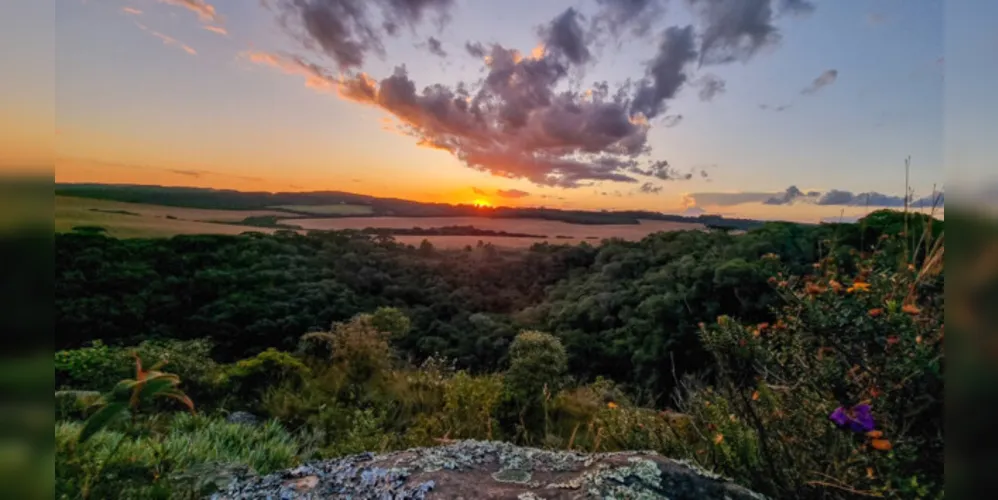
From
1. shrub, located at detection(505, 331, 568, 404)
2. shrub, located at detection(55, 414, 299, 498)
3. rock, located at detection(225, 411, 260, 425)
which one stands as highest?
shrub, located at detection(55, 414, 299, 498)

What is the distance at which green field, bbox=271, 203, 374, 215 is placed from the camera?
8.02 metres

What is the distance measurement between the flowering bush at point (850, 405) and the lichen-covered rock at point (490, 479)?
20.4 inches

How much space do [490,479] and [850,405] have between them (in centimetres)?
131

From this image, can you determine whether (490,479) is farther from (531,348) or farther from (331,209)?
(331,209)

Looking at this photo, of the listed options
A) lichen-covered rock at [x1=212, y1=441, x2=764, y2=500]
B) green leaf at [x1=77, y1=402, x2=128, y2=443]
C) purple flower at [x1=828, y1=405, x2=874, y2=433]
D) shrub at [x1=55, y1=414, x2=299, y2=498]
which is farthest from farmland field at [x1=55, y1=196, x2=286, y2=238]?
purple flower at [x1=828, y1=405, x2=874, y2=433]

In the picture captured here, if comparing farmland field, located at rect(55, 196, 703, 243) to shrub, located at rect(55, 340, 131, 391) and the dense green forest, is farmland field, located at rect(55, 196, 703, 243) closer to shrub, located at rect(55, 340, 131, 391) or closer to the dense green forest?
the dense green forest

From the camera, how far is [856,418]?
1.64m

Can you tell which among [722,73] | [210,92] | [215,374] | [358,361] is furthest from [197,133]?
[722,73]

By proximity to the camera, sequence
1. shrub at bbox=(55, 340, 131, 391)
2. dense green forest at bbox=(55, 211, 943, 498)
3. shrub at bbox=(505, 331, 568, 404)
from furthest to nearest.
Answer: shrub at bbox=(55, 340, 131, 391) < shrub at bbox=(505, 331, 568, 404) < dense green forest at bbox=(55, 211, 943, 498)

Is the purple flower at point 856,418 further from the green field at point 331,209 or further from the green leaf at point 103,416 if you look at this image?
the green field at point 331,209

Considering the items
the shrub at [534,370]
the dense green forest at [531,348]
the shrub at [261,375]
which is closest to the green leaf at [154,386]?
the dense green forest at [531,348]

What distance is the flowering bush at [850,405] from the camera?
1651 mm

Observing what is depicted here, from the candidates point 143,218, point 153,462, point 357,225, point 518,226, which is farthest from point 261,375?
point 518,226

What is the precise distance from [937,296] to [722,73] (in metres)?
4.34
